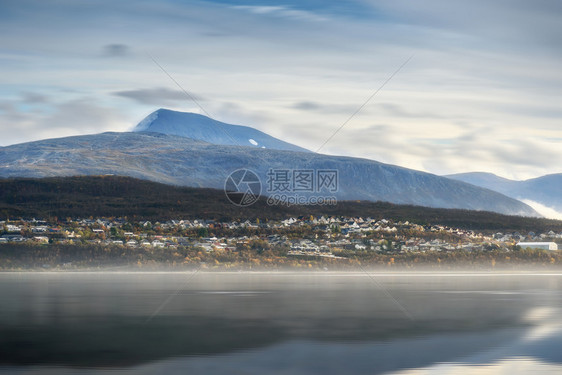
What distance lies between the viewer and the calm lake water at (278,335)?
1336 inches

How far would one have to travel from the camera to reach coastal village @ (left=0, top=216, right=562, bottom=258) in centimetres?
15788

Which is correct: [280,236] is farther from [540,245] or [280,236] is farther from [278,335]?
[278,335]

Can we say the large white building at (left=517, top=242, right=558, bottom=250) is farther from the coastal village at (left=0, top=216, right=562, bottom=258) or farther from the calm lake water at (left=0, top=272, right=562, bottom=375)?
the calm lake water at (left=0, top=272, right=562, bottom=375)

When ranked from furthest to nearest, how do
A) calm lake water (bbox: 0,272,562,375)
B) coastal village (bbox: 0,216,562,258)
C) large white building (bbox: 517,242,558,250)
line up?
large white building (bbox: 517,242,558,250)
coastal village (bbox: 0,216,562,258)
calm lake water (bbox: 0,272,562,375)

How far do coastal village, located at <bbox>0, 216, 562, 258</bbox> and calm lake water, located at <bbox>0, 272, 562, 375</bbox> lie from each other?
8785 centimetres

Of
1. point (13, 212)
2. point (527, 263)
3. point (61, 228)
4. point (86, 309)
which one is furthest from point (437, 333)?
point (13, 212)

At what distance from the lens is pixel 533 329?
4653cm

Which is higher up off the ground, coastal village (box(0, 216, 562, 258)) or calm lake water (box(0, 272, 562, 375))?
coastal village (box(0, 216, 562, 258))

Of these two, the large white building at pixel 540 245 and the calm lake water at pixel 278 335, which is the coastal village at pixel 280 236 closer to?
the large white building at pixel 540 245

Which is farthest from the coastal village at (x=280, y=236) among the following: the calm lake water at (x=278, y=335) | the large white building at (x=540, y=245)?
the calm lake water at (x=278, y=335)

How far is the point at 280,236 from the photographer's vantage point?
168500 mm

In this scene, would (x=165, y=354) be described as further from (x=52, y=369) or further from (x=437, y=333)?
(x=437, y=333)

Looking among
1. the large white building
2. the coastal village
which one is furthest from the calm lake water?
the large white building

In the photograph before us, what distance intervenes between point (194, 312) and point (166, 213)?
14476 cm
